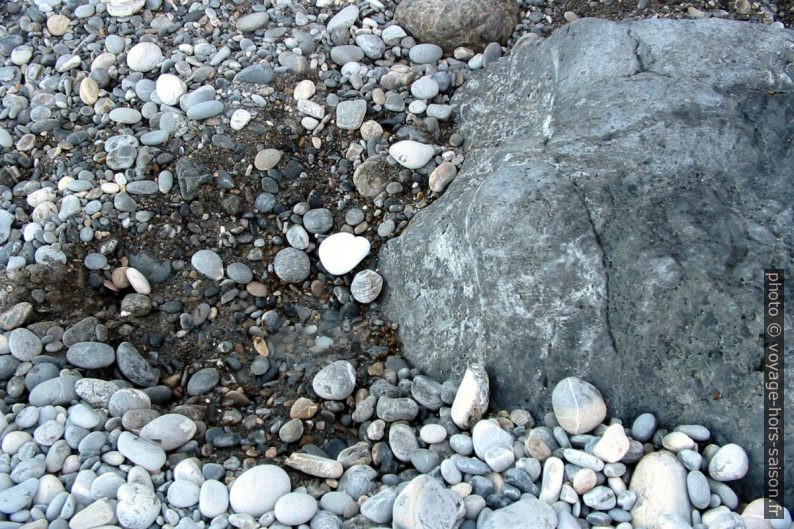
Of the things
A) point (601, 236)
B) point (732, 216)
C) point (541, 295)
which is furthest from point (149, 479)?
point (732, 216)

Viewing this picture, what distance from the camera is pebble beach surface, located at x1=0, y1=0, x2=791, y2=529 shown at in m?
1.84

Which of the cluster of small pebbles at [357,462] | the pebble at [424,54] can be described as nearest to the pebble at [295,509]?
the cluster of small pebbles at [357,462]

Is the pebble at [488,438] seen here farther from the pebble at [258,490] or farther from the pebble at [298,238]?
the pebble at [298,238]

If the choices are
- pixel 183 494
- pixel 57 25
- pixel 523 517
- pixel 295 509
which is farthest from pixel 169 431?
pixel 57 25

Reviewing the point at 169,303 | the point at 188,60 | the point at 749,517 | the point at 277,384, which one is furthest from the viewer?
the point at 188,60

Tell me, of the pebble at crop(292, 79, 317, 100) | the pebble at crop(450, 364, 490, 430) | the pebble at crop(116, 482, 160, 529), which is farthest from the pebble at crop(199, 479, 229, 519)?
the pebble at crop(292, 79, 317, 100)

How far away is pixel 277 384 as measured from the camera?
229 centimetres

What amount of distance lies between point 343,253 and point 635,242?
0.98 m

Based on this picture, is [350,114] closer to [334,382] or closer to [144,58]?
[144,58]

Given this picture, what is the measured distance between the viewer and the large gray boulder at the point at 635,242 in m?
1.89

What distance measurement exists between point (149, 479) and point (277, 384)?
498 mm

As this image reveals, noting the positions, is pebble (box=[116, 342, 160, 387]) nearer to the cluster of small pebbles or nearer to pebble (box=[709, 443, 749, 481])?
the cluster of small pebbles

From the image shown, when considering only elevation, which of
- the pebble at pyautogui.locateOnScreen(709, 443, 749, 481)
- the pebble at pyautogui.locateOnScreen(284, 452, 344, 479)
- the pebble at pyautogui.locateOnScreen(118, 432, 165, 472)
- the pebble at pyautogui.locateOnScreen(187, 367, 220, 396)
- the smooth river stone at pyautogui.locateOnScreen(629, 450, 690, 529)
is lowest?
the pebble at pyautogui.locateOnScreen(187, 367, 220, 396)

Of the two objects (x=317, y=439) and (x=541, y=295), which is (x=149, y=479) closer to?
(x=317, y=439)
